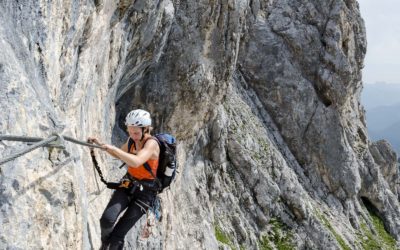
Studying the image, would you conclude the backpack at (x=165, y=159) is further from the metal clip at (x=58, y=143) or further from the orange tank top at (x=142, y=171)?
the metal clip at (x=58, y=143)

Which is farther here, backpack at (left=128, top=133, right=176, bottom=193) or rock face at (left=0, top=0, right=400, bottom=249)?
backpack at (left=128, top=133, right=176, bottom=193)

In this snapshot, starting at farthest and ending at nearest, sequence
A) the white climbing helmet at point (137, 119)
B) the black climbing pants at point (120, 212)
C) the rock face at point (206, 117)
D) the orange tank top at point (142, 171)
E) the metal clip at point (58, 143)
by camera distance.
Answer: the black climbing pants at point (120, 212)
the orange tank top at point (142, 171)
the white climbing helmet at point (137, 119)
the rock face at point (206, 117)
the metal clip at point (58, 143)

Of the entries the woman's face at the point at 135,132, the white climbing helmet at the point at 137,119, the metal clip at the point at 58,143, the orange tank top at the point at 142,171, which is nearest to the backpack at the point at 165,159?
the orange tank top at the point at 142,171

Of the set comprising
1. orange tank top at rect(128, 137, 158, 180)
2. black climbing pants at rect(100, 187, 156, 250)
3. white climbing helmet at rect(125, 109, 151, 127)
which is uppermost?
white climbing helmet at rect(125, 109, 151, 127)

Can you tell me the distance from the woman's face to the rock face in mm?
1362

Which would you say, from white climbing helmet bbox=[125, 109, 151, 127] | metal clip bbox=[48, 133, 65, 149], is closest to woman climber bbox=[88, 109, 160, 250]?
white climbing helmet bbox=[125, 109, 151, 127]

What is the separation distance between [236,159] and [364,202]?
29.7 meters

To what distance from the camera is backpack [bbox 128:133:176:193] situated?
9857mm

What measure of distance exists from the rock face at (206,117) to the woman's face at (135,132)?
1.36 m

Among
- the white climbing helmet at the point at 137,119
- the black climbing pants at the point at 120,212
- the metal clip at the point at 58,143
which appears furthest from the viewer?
the black climbing pants at the point at 120,212

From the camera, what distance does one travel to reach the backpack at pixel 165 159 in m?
9.86

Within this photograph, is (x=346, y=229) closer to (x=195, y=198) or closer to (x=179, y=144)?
(x=195, y=198)

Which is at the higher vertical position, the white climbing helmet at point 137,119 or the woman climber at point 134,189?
the white climbing helmet at point 137,119

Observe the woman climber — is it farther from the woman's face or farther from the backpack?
the backpack
